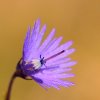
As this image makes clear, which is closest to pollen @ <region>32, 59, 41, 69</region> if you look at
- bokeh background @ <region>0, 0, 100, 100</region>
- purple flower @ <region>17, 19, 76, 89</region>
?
purple flower @ <region>17, 19, 76, 89</region>

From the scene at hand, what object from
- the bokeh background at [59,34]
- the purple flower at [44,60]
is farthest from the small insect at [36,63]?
the bokeh background at [59,34]

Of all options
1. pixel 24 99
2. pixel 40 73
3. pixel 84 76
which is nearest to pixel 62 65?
pixel 40 73

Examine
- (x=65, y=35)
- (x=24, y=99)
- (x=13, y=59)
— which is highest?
(x=65, y=35)

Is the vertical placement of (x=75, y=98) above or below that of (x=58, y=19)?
below

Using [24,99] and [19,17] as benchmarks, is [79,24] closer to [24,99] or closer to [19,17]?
[19,17]

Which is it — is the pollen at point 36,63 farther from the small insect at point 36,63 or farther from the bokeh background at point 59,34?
the bokeh background at point 59,34

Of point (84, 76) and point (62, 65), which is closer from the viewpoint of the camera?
point (62, 65)

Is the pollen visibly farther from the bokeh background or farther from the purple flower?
the bokeh background
